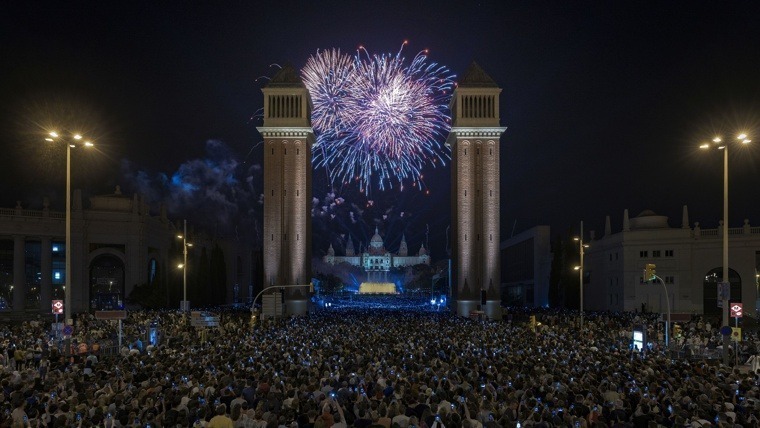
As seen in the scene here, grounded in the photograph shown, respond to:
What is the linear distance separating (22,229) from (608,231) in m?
59.2

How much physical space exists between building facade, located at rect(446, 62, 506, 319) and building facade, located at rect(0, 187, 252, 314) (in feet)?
108

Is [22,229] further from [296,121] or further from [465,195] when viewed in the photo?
[465,195]

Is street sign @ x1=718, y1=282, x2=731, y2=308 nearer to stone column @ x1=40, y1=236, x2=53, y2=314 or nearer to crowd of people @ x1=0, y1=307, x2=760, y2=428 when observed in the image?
crowd of people @ x1=0, y1=307, x2=760, y2=428

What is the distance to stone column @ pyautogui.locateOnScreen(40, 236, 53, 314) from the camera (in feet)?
204

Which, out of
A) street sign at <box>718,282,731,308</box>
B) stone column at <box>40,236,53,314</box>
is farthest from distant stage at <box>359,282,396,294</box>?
street sign at <box>718,282,731,308</box>

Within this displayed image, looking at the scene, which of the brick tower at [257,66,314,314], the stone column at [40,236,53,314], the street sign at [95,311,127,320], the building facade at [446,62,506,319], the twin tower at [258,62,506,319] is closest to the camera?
the street sign at [95,311,127,320]

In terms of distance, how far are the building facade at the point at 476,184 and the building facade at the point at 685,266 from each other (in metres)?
14.4

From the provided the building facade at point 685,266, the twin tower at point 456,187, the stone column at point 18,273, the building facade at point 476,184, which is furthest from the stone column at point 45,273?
the building facade at point 685,266

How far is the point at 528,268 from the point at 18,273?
6628 centimetres

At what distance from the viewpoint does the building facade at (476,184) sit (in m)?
73.8

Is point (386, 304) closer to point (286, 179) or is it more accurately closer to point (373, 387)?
point (286, 179)

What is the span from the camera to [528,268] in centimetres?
9775

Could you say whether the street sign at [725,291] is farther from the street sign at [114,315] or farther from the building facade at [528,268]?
the building facade at [528,268]

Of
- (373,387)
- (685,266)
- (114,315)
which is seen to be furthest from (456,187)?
(373,387)
